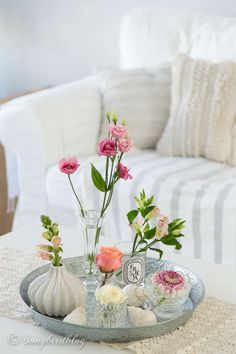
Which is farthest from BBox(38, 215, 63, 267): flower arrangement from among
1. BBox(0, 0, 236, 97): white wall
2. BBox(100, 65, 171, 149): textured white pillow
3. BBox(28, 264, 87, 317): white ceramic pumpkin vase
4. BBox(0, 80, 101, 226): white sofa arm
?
BBox(0, 0, 236, 97): white wall

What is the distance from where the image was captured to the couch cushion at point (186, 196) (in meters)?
2.38

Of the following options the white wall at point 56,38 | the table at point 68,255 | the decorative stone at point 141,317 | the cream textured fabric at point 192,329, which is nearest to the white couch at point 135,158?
the white wall at point 56,38

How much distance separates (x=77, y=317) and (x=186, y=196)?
1.06 metres

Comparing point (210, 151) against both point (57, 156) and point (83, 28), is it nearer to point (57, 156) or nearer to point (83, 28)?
point (57, 156)

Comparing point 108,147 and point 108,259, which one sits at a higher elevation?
point 108,147

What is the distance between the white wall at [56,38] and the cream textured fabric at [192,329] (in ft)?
6.58

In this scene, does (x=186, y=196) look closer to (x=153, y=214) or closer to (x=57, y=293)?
(x=153, y=214)

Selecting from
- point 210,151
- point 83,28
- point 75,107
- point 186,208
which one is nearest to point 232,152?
point 210,151

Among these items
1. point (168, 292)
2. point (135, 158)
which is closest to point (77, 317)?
point (168, 292)

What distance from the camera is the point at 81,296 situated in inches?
58.7

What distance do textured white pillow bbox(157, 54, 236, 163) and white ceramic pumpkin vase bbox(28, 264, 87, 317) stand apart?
132cm

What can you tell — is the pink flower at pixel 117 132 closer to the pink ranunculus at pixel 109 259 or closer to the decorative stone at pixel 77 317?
the pink ranunculus at pixel 109 259

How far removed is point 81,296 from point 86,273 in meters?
0.13

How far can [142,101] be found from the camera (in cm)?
285
